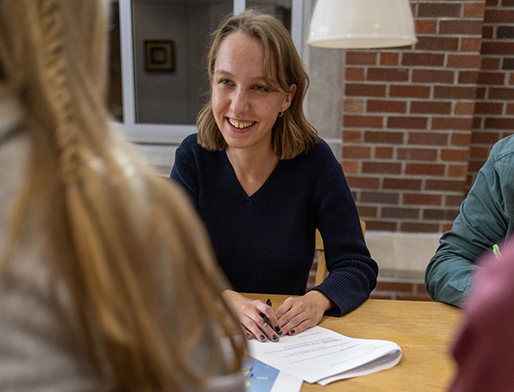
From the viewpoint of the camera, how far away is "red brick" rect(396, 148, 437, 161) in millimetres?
2166

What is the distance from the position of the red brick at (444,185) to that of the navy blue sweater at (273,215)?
922mm

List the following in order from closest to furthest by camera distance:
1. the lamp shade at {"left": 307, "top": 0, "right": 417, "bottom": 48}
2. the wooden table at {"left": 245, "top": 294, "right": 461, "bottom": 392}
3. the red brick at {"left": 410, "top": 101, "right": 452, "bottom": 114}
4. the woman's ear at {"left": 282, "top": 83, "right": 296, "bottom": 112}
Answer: the wooden table at {"left": 245, "top": 294, "right": 461, "bottom": 392}
the lamp shade at {"left": 307, "top": 0, "right": 417, "bottom": 48}
the woman's ear at {"left": 282, "top": 83, "right": 296, "bottom": 112}
the red brick at {"left": 410, "top": 101, "right": 452, "bottom": 114}

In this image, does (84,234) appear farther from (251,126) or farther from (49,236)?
(251,126)

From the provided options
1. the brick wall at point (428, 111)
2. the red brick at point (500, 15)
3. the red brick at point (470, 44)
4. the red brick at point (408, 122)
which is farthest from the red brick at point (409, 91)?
the red brick at point (500, 15)

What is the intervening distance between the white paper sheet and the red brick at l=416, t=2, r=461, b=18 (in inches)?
64.5

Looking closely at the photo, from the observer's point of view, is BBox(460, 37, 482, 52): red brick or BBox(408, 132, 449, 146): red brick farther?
BBox(408, 132, 449, 146): red brick

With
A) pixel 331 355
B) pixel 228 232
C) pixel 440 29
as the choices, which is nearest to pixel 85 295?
pixel 331 355

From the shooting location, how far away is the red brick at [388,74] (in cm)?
210

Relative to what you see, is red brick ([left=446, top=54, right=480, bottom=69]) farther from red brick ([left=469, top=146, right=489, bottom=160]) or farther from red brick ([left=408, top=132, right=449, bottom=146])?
red brick ([left=469, top=146, right=489, bottom=160])

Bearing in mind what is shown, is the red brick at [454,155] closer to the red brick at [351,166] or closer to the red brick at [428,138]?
the red brick at [428,138]

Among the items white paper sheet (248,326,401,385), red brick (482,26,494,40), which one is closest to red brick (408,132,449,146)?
red brick (482,26,494,40)

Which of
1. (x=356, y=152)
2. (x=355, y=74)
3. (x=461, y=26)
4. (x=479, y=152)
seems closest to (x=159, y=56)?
(x=355, y=74)

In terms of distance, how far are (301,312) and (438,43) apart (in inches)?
62.0

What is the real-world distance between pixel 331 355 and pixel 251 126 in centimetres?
78
